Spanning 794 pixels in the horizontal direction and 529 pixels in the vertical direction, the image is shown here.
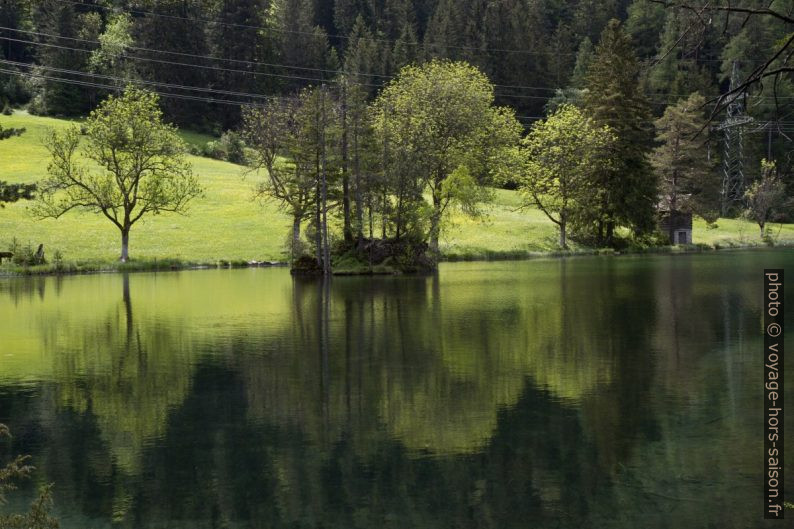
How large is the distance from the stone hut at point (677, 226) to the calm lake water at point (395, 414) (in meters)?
53.2

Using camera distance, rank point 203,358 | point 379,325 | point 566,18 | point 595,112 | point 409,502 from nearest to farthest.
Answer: point 409,502 → point 203,358 → point 379,325 → point 595,112 → point 566,18

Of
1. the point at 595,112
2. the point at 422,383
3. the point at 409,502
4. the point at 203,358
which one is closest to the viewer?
the point at 409,502

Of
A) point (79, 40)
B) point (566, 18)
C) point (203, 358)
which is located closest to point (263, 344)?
point (203, 358)

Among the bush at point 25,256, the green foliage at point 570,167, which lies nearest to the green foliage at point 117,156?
the bush at point 25,256

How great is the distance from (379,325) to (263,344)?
5308mm

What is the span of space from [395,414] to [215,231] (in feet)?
191

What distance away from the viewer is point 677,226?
290 ft

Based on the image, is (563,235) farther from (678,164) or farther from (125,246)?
(125,246)

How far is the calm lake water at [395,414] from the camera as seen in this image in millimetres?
13117

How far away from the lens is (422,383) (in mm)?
21000

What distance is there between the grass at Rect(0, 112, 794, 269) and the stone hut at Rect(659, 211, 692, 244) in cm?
208

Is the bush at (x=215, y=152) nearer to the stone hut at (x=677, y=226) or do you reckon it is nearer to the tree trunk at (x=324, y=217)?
the stone hut at (x=677, y=226)

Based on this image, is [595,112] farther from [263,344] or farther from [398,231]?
[263,344]

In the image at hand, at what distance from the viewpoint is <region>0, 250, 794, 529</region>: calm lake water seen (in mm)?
13117
